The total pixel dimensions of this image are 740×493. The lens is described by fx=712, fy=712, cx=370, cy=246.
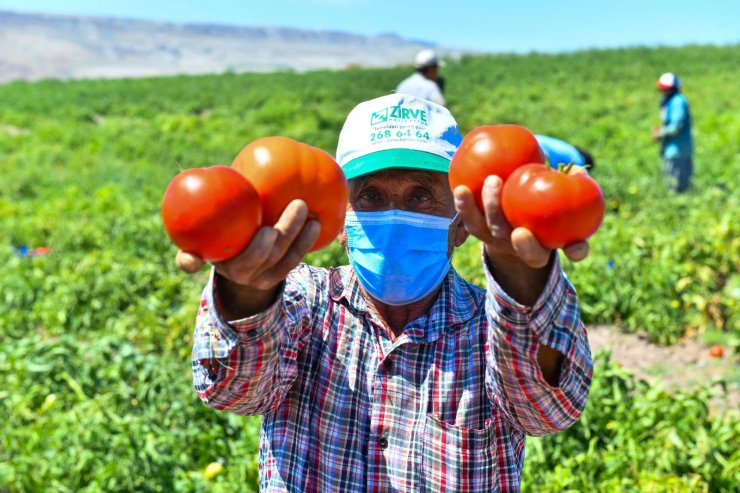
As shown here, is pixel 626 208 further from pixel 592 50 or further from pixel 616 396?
pixel 592 50

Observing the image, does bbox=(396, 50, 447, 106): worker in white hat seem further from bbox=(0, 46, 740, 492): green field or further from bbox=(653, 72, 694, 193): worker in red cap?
bbox=(653, 72, 694, 193): worker in red cap

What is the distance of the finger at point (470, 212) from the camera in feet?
3.60

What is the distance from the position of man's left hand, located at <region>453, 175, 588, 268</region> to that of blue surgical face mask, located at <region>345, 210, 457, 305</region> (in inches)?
16.8

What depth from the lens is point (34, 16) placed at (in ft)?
522

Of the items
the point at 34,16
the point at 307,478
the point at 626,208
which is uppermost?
the point at 34,16

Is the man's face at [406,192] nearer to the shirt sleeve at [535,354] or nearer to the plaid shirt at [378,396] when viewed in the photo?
the plaid shirt at [378,396]

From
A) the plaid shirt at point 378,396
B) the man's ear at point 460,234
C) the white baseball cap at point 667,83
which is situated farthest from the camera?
the white baseball cap at point 667,83

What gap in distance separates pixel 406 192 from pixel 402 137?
135 mm

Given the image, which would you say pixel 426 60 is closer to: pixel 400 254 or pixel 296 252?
pixel 400 254

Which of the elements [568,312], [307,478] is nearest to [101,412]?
[307,478]

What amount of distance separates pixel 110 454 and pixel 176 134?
53.0 ft

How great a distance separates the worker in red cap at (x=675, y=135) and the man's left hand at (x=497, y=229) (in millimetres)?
7911

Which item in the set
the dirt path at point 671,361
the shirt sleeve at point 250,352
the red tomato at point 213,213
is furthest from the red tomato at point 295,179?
the dirt path at point 671,361

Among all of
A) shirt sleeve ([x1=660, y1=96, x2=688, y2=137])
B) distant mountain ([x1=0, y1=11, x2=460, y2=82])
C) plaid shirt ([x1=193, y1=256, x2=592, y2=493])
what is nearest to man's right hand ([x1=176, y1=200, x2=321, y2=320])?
plaid shirt ([x1=193, y1=256, x2=592, y2=493])
